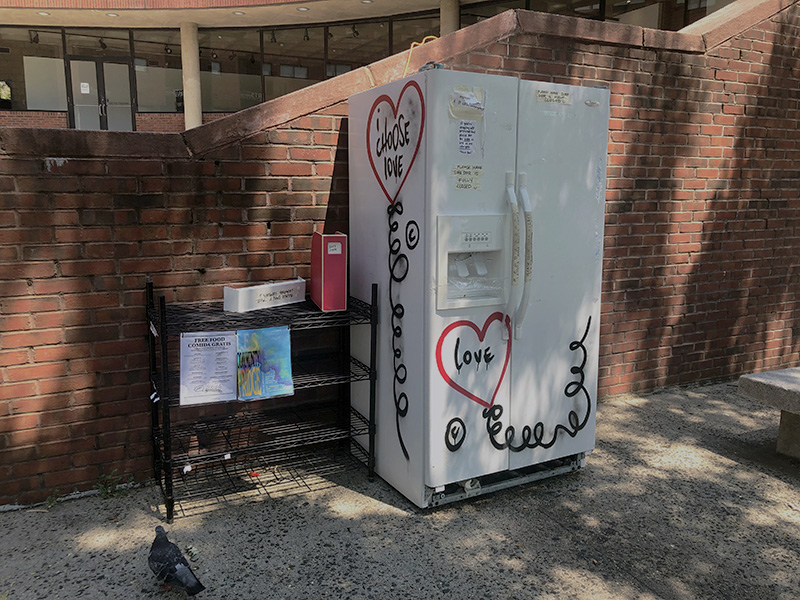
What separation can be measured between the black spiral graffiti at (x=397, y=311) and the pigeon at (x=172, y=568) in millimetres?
1162

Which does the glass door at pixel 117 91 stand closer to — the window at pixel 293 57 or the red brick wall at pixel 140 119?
the red brick wall at pixel 140 119

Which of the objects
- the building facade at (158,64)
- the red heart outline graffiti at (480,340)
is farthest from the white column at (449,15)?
the red heart outline graffiti at (480,340)

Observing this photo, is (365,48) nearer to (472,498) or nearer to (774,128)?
(774,128)

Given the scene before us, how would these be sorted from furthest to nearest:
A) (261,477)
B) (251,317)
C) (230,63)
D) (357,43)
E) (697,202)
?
(230,63) → (357,43) → (697,202) → (261,477) → (251,317)

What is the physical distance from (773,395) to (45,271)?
13.2ft

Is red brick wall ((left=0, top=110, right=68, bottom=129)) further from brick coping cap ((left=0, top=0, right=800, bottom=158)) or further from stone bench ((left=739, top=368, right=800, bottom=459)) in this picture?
stone bench ((left=739, top=368, right=800, bottom=459))

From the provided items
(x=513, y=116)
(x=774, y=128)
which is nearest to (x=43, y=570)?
(x=513, y=116)

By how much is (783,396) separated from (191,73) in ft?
43.6

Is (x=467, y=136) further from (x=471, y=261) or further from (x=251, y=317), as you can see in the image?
(x=251, y=317)

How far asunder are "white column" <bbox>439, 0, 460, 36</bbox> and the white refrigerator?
8.70 meters

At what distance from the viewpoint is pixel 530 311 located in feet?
10.5

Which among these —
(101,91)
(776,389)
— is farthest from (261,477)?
(101,91)

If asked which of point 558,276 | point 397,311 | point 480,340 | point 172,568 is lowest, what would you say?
point 172,568

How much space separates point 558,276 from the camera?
327 centimetres
